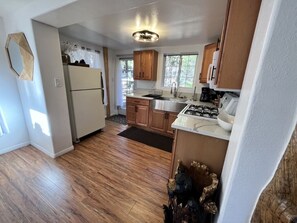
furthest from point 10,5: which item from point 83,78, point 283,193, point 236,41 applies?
point 283,193

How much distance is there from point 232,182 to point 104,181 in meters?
1.56

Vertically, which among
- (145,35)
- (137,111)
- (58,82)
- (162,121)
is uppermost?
(145,35)

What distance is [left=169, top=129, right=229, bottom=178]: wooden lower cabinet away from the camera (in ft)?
4.08

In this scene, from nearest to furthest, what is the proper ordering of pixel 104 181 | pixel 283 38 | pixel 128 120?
1. pixel 283 38
2. pixel 104 181
3. pixel 128 120

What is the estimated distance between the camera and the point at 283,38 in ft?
1.80

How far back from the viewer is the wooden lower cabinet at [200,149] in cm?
124

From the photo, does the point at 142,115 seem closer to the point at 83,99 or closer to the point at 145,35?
A: the point at 83,99

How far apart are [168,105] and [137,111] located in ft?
2.94

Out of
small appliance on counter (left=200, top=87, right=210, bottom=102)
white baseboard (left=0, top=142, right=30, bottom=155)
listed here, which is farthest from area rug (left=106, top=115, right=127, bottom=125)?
small appliance on counter (left=200, top=87, right=210, bottom=102)

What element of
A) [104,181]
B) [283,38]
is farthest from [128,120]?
[283,38]

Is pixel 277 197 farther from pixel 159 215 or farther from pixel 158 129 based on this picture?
pixel 158 129

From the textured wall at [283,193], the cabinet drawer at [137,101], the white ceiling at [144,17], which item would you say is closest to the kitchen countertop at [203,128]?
the textured wall at [283,193]

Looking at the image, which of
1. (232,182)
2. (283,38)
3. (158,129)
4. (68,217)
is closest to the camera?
(283,38)

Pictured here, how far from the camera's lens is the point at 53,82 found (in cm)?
201
